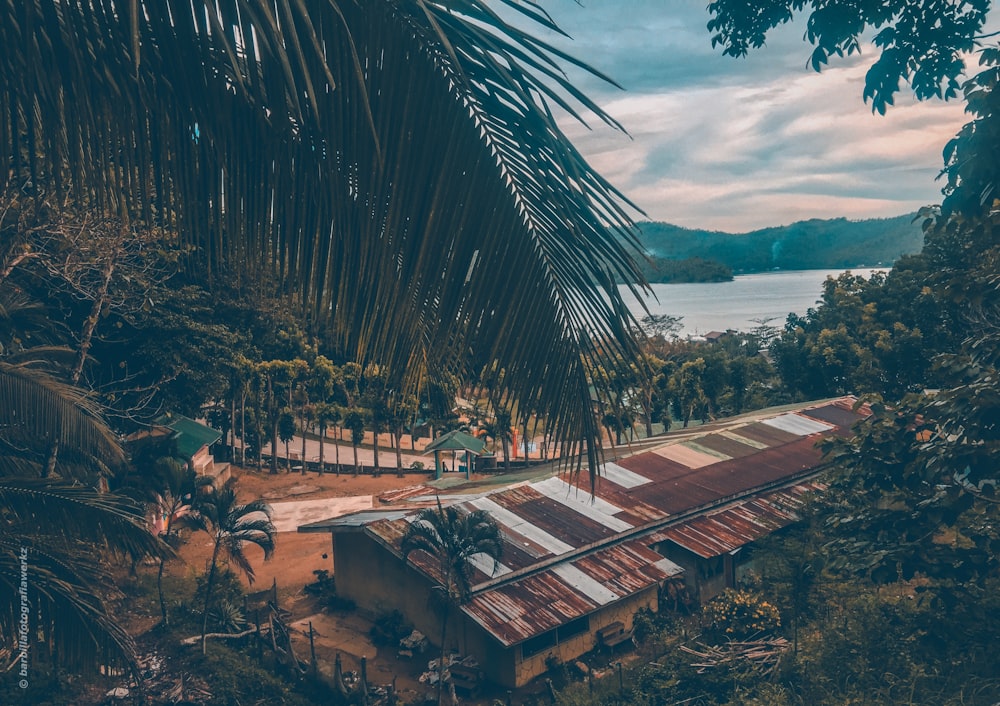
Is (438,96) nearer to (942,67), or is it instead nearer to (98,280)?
(942,67)

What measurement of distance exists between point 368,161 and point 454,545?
11.9 m

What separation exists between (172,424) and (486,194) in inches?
974

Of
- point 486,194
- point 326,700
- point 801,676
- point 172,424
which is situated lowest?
point 326,700

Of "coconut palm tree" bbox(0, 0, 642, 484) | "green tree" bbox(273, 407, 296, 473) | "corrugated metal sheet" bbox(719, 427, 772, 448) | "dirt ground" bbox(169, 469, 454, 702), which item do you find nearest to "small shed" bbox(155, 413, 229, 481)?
"dirt ground" bbox(169, 469, 454, 702)

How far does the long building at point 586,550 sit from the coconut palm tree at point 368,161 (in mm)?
11428

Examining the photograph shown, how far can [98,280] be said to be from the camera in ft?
51.0

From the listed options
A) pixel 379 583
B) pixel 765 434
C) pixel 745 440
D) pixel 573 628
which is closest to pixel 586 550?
pixel 573 628

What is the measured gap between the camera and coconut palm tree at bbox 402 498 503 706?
42.0 feet

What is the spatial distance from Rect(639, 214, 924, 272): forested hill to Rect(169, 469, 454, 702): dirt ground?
3786 inches

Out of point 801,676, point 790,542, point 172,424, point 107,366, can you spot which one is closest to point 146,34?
point 801,676

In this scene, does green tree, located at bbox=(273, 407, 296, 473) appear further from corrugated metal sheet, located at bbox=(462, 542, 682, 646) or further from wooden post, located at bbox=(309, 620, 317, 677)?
corrugated metal sheet, located at bbox=(462, 542, 682, 646)

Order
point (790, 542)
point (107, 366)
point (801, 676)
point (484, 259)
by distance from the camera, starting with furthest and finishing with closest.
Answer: point (107, 366) → point (790, 542) → point (801, 676) → point (484, 259)

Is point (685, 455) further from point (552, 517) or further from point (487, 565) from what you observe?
point (487, 565)

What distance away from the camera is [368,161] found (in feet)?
5.28
